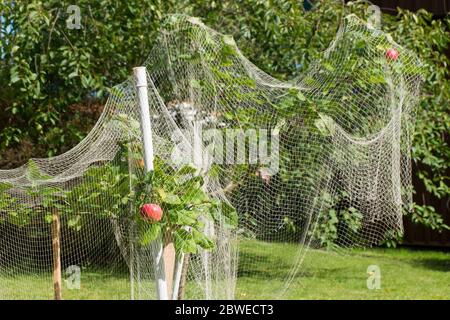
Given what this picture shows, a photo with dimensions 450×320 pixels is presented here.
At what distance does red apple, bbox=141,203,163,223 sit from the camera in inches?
145

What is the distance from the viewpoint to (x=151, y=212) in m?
3.69

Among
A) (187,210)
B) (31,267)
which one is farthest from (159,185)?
(31,267)

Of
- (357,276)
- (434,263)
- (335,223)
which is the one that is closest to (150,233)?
(335,223)

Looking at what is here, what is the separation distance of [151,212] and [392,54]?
1.91 meters

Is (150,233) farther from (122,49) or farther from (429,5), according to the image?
(429,5)

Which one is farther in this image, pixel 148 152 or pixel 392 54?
pixel 392 54

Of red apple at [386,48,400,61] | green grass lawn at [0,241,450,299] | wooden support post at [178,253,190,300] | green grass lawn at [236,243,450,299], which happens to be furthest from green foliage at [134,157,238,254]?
red apple at [386,48,400,61]

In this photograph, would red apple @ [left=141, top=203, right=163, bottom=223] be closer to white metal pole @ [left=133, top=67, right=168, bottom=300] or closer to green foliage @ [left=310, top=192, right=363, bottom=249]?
white metal pole @ [left=133, top=67, right=168, bottom=300]

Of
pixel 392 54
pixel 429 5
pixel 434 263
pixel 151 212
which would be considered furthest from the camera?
pixel 429 5

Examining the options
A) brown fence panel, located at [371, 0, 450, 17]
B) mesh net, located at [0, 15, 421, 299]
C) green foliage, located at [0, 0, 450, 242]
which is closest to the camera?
mesh net, located at [0, 15, 421, 299]

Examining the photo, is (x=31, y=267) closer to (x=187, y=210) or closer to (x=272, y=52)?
(x=187, y=210)

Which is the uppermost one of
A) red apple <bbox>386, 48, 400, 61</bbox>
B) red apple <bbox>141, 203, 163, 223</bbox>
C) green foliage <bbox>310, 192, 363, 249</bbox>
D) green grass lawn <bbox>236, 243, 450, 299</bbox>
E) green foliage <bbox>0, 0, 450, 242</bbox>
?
green foliage <bbox>0, 0, 450, 242</bbox>

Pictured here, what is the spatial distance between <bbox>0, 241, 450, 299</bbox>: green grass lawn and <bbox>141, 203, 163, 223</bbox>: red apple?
4.40 ft

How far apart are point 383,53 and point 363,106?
39 cm
